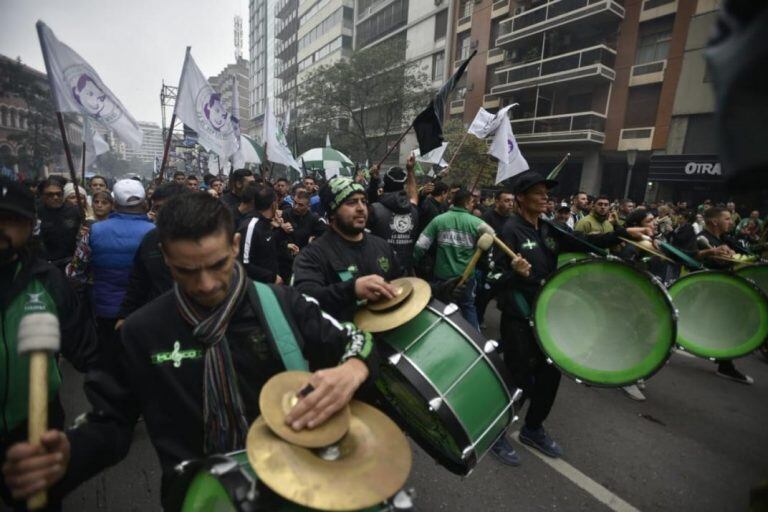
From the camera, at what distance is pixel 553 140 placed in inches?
928

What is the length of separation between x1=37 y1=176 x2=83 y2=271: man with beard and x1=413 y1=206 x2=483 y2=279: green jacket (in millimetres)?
4556

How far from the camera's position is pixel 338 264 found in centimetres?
271

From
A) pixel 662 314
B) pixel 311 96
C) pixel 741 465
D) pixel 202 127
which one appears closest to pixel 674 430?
pixel 741 465

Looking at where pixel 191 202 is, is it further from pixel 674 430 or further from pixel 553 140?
pixel 553 140

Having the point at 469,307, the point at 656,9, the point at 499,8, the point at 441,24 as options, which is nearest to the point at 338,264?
the point at 469,307

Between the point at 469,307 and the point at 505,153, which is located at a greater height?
the point at 505,153

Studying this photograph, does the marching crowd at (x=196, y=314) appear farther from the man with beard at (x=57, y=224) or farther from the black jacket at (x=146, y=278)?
the man with beard at (x=57, y=224)

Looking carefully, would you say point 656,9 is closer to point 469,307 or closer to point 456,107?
Answer: point 456,107

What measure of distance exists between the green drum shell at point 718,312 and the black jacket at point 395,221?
2.97 meters

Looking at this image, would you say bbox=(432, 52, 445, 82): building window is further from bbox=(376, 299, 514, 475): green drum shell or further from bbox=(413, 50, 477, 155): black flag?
bbox=(376, 299, 514, 475): green drum shell

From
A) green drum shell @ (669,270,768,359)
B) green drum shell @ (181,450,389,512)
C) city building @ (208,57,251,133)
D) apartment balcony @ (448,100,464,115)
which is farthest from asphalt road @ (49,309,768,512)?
city building @ (208,57,251,133)

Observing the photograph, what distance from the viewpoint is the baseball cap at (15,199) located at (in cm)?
185

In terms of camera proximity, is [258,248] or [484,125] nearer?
[258,248]

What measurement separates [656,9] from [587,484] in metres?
25.3
